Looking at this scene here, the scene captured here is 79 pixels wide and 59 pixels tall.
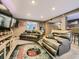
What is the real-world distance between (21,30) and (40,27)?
8.73ft

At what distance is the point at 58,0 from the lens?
10.3ft

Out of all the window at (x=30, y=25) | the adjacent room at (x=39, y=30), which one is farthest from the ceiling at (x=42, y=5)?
the window at (x=30, y=25)

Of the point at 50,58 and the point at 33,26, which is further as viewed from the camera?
the point at 33,26

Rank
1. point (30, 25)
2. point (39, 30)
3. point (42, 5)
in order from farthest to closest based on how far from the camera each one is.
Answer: point (30, 25)
point (39, 30)
point (42, 5)

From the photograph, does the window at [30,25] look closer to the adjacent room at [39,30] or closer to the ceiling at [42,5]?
the adjacent room at [39,30]

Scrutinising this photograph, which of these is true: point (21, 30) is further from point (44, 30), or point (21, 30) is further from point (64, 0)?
point (64, 0)

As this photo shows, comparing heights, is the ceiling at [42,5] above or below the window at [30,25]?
above

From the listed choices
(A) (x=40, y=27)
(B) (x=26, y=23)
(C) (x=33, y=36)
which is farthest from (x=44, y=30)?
(C) (x=33, y=36)

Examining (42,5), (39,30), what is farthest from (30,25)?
(42,5)

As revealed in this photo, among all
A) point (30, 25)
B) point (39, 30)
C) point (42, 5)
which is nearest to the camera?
point (42, 5)

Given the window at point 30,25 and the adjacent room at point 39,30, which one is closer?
the adjacent room at point 39,30

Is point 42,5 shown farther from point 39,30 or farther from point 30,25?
point 30,25

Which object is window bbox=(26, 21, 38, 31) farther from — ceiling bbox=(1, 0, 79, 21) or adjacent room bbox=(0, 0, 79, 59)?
ceiling bbox=(1, 0, 79, 21)

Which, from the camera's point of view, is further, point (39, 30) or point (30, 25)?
point (30, 25)
